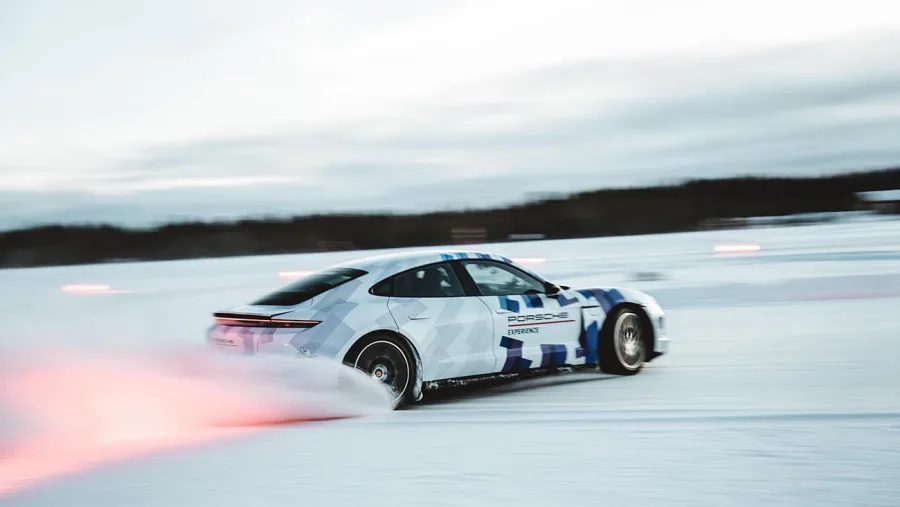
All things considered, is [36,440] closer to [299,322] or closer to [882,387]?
[299,322]

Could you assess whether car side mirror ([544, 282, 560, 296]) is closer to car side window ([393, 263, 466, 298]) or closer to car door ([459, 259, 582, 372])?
car door ([459, 259, 582, 372])

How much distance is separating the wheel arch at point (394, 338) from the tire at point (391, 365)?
0.01m

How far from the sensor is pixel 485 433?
711 cm

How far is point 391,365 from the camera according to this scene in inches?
329

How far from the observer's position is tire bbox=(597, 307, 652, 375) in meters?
9.88

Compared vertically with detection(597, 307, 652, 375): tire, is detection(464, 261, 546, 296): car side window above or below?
above

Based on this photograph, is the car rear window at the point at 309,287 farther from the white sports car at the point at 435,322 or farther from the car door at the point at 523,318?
the car door at the point at 523,318

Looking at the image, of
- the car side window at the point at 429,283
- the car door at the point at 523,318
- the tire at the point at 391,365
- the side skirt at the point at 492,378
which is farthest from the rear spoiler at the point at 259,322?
the car door at the point at 523,318

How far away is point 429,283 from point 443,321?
39 centimetres

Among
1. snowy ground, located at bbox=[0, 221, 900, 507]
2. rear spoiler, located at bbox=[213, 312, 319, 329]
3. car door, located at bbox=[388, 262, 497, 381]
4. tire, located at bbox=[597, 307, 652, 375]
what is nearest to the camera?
snowy ground, located at bbox=[0, 221, 900, 507]

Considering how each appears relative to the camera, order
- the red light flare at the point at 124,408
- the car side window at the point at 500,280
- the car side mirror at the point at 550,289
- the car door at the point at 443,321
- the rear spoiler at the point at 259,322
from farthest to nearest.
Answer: the car side mirror at the point at 550,289 < the car side window at the point at 500,280 < the car door at the point at 443,321 < the rear spoiler at the point at 259,322 < the red light flare at the point at 124,408

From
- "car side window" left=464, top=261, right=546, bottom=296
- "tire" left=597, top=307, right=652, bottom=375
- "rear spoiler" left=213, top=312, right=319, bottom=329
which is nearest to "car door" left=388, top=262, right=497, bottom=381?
"car side window" left=464, top=261, right=546, bottom=296

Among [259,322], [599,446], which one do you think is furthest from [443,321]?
[599,446]

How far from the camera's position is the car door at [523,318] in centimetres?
905
